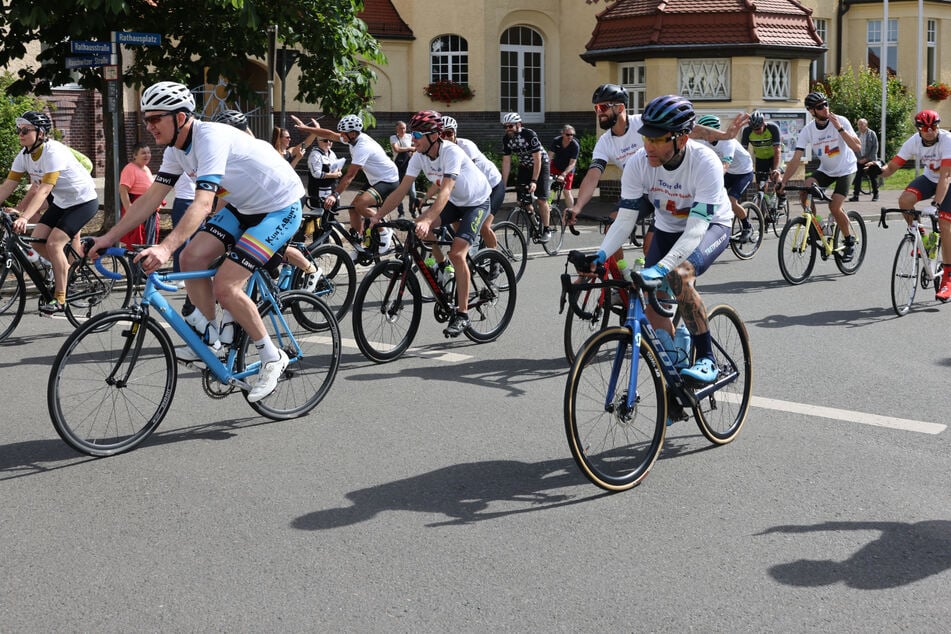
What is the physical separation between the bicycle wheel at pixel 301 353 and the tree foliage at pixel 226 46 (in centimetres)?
912

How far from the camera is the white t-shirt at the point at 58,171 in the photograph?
33.7 ft

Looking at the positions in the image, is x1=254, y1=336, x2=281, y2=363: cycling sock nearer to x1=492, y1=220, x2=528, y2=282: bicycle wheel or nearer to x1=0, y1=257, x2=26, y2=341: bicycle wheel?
x1=0, y1=257, x2=26, y2=341: bicycle wheel

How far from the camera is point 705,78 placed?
2519cm

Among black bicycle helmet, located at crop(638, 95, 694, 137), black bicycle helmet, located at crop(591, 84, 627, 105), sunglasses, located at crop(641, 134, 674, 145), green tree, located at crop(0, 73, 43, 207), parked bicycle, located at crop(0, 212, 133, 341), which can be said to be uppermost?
green tree, located at crop(0, 73, 43, 207)

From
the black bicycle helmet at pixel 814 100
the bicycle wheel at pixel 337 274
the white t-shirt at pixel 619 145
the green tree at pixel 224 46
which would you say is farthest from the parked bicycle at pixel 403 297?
the green tree at pixel 224 46

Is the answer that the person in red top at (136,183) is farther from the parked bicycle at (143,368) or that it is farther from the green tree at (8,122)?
the parked bicycle at (143,368)

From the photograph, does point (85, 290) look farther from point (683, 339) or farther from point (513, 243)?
point (683, 339)

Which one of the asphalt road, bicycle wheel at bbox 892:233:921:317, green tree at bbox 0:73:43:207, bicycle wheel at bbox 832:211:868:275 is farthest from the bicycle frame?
green tree at bbox 0:73:43:207

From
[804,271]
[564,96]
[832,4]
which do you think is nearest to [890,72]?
[832,4]

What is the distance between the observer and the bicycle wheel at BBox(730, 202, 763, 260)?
49.8 feet

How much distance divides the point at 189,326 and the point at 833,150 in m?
8.87

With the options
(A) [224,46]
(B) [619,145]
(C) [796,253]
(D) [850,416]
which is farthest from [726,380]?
(A) [224,46]

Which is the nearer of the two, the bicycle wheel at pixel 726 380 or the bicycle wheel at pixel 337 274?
the bicycle wheel at pixel 726 380

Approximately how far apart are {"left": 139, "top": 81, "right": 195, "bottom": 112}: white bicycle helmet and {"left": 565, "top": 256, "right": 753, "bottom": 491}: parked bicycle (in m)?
2.50
